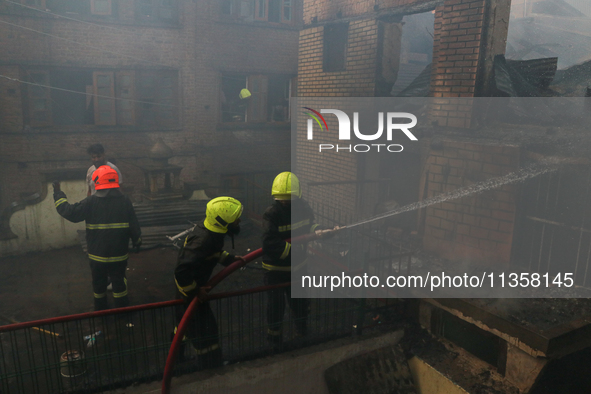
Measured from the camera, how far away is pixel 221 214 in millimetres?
3891

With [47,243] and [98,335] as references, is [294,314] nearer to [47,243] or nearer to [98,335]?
[98,335]

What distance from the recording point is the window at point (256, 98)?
13.5 m

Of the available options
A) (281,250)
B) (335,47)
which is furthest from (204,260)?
(335,47)

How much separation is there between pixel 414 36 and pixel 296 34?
356 inches

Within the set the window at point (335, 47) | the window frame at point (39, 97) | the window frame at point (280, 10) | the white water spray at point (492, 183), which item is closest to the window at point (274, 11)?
the window frame at point (280, 10)

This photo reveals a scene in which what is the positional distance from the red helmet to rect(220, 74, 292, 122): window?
28.4 feet

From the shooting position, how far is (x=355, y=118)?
8375 mm

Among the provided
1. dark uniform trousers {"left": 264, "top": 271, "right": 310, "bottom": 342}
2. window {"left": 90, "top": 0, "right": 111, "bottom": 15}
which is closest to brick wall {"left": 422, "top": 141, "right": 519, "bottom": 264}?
dark uniform trousers {"left": 264, "top": 271, "right": 310, "bottom": 342}

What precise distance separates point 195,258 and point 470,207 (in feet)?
13.3

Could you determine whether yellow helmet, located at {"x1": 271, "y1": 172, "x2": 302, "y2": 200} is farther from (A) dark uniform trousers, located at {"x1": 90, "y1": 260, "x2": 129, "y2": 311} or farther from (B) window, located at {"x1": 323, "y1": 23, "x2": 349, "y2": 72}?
(B) window, located at {"x1": 323, "y1": 23, "x2": 349, "y2": 72}

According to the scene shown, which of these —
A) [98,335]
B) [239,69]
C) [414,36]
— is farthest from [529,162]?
[414,36]

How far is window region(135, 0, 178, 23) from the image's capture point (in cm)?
1182

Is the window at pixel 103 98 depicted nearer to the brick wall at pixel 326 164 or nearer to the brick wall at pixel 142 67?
the brick wall at pixel 142 67

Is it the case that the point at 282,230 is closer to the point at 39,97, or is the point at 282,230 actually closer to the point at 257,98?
the point at 39,97
